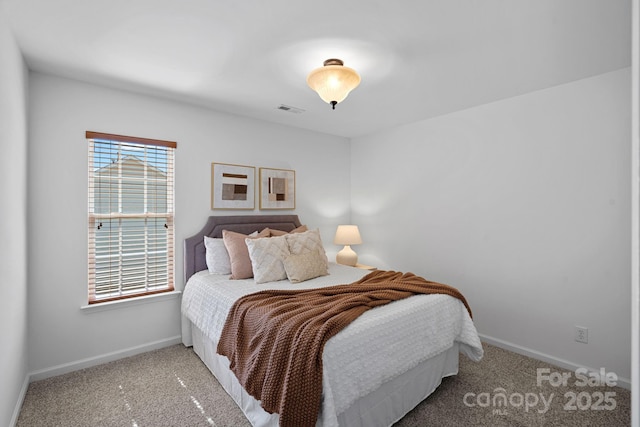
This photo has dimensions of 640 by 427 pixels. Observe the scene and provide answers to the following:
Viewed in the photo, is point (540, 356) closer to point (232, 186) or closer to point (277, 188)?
point (277, 188)

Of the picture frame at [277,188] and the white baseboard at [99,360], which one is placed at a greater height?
the picture frame at [277,188]

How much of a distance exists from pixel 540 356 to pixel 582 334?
1.36 feet

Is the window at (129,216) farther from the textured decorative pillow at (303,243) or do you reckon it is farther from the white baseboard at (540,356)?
the white baseboard at (540,356)

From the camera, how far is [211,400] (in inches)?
90.2

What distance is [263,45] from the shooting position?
214 cm

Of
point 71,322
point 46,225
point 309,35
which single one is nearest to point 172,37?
point 309,35

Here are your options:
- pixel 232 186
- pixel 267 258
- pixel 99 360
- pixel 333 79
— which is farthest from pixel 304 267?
pixel 99 360

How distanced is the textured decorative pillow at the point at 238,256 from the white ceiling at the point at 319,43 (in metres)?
1.39

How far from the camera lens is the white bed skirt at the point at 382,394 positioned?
182 cm

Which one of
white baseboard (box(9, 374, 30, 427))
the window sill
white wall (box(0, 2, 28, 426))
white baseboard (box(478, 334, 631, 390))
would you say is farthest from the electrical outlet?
white baseboard (box(9, 374, 30, 427))

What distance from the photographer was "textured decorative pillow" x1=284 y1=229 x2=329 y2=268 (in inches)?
124

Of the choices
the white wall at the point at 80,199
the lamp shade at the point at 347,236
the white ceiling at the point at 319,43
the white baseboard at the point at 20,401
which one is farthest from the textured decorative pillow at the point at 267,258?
the white baseboard at the point at 20,401

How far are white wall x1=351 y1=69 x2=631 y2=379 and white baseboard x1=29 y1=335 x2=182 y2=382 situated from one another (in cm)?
282

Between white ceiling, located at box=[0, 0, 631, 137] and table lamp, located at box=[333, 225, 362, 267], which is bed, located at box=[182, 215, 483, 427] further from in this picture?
white ceiling, located at box=[0, 0, 631, 137]
